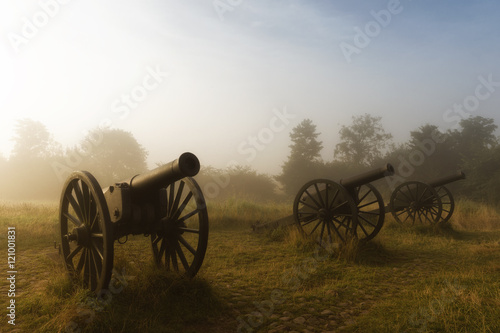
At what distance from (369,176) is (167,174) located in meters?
5.34

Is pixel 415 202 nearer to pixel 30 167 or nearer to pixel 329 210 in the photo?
pixel 329 210

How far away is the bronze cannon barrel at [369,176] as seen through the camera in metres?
7.52

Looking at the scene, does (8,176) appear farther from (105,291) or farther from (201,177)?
(105,291)

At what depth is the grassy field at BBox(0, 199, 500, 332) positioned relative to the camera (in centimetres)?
358

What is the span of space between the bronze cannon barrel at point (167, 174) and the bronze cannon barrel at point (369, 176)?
5000 millimetres

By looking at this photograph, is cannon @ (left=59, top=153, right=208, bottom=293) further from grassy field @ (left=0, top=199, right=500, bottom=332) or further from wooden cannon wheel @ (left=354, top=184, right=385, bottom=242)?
wooden cannon wheel @ (left=354, top=184, right=385, bottom=242)

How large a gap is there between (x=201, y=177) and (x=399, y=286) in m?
28.5

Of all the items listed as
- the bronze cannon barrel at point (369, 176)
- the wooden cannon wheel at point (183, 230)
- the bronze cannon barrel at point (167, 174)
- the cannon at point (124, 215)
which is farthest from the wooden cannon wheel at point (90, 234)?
the bronze cannon barrel at point (369, 176)

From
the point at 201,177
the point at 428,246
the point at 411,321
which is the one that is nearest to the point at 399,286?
the point at 411,321

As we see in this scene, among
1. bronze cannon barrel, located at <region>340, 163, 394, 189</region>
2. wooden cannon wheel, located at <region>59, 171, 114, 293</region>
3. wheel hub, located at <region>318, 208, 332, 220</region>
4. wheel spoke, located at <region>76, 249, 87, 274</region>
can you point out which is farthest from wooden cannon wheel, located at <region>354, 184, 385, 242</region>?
wheel spoke, located at <region>76, 249, 87, 274</region>

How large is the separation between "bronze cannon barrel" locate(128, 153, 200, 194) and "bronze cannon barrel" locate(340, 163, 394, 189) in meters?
5.00

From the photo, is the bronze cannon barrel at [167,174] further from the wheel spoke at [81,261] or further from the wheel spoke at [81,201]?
the wheel spoke at [81,261]

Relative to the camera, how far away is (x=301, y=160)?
3534 cm

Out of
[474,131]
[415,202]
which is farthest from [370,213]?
[474,131]
